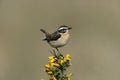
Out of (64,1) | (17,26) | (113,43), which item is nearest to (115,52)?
(113,43)

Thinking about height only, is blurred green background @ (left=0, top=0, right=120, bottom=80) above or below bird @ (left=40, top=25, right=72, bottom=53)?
above

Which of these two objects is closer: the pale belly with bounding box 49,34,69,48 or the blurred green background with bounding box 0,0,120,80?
the pale belly with bounding box 49,34,69,48

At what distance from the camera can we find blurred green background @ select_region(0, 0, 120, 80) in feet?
56.6

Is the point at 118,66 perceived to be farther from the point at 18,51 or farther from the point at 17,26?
the point at 17,26

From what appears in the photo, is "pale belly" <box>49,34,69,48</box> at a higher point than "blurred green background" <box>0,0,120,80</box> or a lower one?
lower

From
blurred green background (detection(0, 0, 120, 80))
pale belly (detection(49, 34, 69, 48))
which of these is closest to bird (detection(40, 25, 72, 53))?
pale belly (detection(49, 34, 69, 48))

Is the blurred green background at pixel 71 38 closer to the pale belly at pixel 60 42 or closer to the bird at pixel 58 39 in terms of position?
the bird at pixel 58 39

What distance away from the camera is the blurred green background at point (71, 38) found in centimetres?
1727

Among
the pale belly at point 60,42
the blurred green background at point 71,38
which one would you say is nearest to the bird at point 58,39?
the pale belly at point 60,42

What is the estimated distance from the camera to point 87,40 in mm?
19141

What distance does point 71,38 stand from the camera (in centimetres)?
1927

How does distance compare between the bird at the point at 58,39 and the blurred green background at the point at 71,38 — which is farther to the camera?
the blurred green background at the point at 71,38

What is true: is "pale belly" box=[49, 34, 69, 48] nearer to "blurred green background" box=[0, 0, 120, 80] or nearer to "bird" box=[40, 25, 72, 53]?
"bird" box=[40, 25, 72, 53]

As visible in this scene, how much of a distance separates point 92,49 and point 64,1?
4.89 meters
